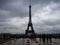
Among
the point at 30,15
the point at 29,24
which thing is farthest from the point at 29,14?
the point at 29,24

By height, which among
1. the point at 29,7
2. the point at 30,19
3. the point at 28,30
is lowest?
the point at 28,30

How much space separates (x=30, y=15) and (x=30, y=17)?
1496 millimetres

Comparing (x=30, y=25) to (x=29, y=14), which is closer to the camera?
(x=30, y=25)

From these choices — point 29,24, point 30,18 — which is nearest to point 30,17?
point 30,18

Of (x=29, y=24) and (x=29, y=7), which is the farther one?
(x=29, y=7)

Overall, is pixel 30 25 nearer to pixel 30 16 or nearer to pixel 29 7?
pixel 30 16

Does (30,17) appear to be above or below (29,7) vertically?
below

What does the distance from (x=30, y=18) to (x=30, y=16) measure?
57.7 inches

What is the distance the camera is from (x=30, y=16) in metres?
112

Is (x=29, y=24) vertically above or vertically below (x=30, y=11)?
below

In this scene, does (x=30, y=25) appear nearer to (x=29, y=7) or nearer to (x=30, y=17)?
(x=30, y=17)

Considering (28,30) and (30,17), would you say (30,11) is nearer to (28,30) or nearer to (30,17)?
(30,17)

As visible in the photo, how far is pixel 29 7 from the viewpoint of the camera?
114188mm

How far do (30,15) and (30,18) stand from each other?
221cm
